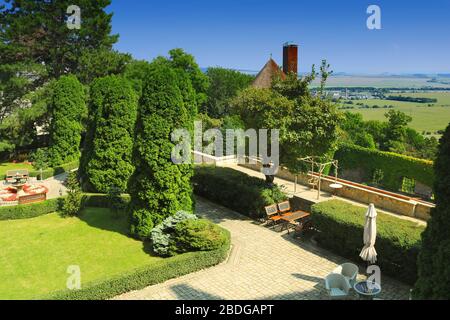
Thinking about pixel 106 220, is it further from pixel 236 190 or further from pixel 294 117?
pixel 294 117

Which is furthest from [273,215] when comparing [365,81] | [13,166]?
[365,81]

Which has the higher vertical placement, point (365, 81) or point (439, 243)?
point (365, 81)

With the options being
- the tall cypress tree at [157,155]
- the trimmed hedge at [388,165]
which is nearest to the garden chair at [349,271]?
the tall cypress tree at [157,155]

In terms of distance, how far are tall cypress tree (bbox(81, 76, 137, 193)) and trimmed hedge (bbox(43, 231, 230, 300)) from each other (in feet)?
28.6

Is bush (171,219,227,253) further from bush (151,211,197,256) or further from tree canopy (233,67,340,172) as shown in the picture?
tree canopy (233,67,340,172)

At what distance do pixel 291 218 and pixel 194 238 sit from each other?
4.81 metres

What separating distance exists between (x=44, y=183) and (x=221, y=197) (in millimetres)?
12750

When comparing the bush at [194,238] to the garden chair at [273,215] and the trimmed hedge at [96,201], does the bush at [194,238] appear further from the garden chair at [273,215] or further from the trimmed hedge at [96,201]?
the trimmed hedge at [96,201]

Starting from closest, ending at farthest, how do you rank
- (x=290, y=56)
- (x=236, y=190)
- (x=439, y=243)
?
(x=439, y=243)
(x=236, y=190)
(x=290, y=56)

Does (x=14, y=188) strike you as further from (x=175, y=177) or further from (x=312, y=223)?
(x=312, y=223)

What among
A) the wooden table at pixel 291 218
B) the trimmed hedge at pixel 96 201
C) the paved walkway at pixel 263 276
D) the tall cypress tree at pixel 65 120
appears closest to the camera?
the paved walkway at pixel 263 276

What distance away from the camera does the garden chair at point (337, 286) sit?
11045mm

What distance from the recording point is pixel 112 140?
2056cm

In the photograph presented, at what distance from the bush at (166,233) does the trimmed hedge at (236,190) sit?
13.7 feet
